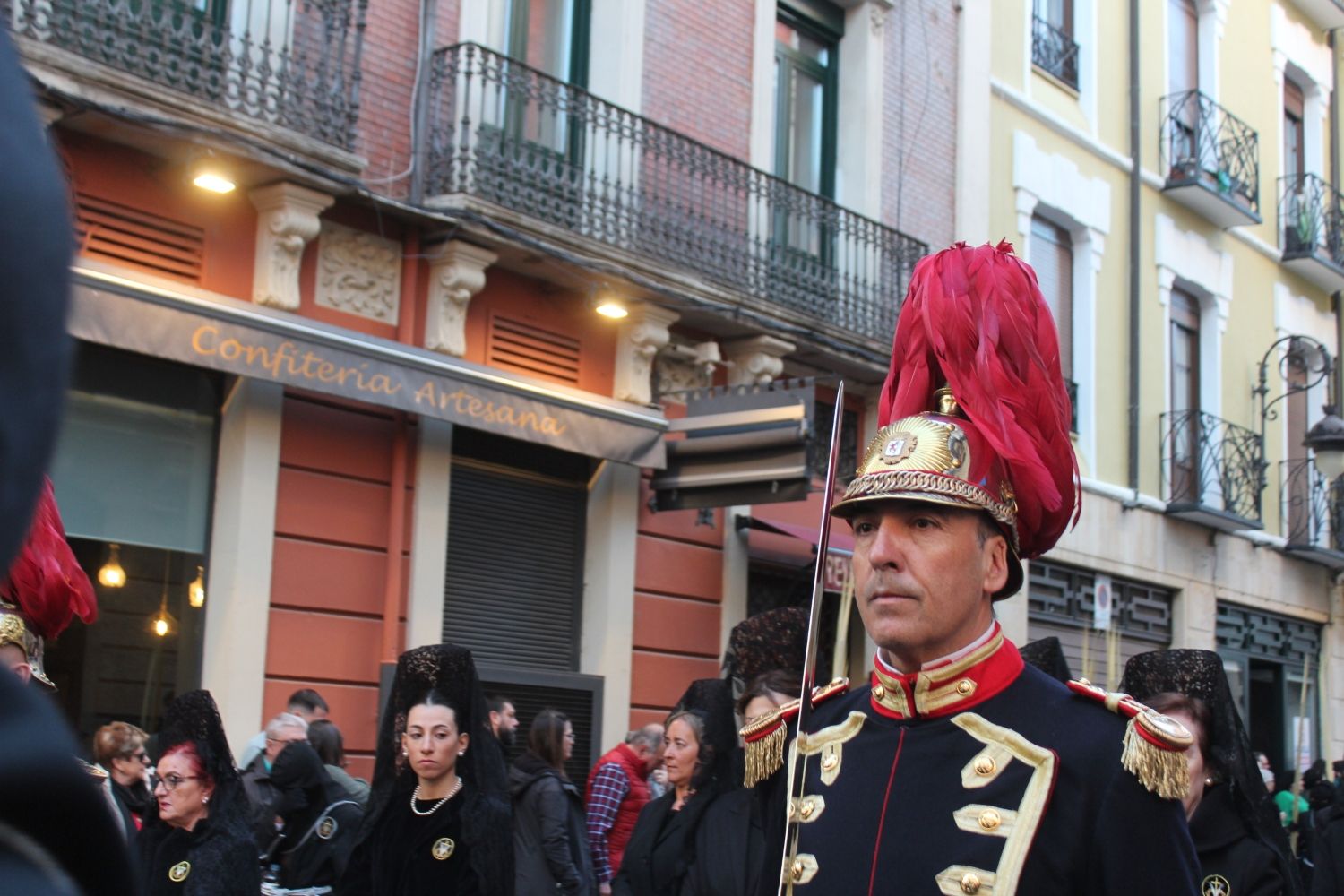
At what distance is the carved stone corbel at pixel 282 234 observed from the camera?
11.9 m

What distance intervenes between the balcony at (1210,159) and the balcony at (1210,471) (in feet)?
8.94

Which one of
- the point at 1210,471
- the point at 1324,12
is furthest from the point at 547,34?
the point at 1324,12

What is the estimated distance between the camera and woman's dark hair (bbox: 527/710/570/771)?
971 centimetres

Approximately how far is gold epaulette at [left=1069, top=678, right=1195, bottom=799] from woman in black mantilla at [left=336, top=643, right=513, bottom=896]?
13.8ft

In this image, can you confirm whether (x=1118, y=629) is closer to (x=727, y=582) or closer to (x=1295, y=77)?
(x=727, y=582)

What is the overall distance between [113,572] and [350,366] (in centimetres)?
201

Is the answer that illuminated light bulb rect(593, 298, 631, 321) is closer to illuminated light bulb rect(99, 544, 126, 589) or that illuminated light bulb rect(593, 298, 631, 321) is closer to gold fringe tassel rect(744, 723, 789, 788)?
illuminated light bulb rect(99, 544, 126, 589)

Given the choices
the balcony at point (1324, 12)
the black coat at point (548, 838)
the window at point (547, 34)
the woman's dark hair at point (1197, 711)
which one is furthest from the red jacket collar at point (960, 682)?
the balcony at point (1324, 12)

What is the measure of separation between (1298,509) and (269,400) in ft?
56.7

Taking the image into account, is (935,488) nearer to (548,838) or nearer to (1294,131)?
(548,838)

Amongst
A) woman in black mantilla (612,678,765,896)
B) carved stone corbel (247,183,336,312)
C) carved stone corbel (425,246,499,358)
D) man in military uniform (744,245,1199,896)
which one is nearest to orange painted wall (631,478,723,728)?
carved stone corbel (425,246,499,358)

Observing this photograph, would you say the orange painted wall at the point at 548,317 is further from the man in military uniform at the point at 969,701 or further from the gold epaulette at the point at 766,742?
the man in military uniform at the point at 969,701

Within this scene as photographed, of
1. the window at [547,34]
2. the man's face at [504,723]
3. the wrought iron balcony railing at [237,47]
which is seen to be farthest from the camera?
the window at [547,34]

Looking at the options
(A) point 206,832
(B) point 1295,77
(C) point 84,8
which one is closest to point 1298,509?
(B) point 1295,77
